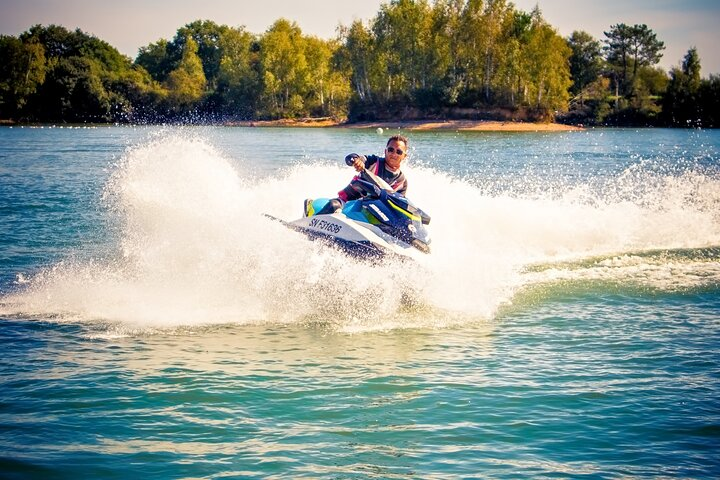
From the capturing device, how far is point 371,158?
9.48 metres

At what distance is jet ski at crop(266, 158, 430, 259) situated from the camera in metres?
8.54

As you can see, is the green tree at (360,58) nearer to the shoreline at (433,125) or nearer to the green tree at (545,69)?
the shoreline at (433,125)

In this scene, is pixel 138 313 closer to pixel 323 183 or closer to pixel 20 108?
pixel 323 183

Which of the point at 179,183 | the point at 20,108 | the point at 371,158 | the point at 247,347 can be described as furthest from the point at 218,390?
the point at 20,108

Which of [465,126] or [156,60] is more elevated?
[156,60]

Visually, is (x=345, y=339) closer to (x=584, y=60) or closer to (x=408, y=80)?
(x=408, y=80)

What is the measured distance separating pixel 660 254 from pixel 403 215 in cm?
544

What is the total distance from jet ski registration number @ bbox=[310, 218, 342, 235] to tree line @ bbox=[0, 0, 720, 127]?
6262 cm

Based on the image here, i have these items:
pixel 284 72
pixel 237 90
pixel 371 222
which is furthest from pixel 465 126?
pixel 371 222

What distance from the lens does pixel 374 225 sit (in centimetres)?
879

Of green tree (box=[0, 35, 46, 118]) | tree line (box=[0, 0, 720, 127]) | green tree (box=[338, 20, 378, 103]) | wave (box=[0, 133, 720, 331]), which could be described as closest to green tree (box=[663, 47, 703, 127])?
tree line (box=[0, 0, 720, 127])

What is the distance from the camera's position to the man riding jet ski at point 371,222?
28.1ft

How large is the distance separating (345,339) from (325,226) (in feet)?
5.54

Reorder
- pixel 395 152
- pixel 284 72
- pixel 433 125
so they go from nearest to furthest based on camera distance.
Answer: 1. pixel 395 152
2. pixel 433 125
3. pixel 284 72
